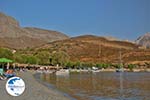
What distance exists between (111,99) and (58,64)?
118 m

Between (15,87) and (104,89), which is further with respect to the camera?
(104,89)

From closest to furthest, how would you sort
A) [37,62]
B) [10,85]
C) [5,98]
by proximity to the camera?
1. [10,85]
2. [5,98]
3. [37,62]

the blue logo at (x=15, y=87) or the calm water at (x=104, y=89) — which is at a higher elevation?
the blue logo at (x=15, y=87)

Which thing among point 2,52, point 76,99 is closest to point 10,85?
point 76,99

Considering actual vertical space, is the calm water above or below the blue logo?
below

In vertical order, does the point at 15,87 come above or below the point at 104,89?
above

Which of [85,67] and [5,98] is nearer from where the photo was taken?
[5,98]

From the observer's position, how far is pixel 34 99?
1819 centimetres

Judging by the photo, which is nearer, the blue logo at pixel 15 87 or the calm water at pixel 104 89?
the blue logo at pixel 15 87

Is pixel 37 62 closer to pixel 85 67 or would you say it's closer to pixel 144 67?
pixel 85 67

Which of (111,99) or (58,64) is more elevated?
(58,64)

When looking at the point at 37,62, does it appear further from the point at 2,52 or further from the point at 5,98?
the point at 5,98

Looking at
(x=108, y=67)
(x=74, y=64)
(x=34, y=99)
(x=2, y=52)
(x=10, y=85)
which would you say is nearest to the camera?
(x=10, y=85)

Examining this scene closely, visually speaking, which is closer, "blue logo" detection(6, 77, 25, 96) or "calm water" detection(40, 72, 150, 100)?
"blue logo" detection(6, 77, 25, 96)
